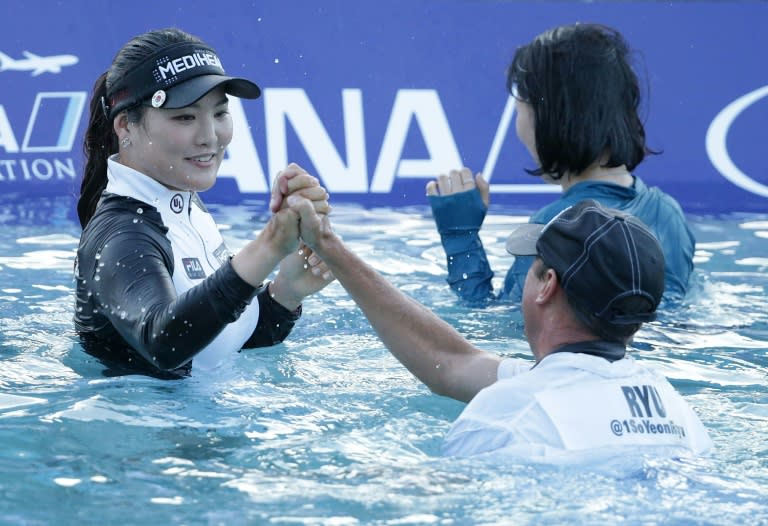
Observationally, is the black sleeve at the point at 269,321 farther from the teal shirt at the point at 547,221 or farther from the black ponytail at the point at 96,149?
the teal shirt at the point at 547,221

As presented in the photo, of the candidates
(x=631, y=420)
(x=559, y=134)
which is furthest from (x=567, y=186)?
(x=631, y=420)

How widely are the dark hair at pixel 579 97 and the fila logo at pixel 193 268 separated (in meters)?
1.49

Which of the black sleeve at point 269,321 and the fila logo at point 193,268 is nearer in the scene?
the fila logo at point 193,268

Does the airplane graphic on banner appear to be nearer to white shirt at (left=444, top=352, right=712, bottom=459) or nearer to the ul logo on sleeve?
the ul logo on sleeve

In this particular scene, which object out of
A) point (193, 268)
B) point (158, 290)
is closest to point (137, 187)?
point (193, 268)

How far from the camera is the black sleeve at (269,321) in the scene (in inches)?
174

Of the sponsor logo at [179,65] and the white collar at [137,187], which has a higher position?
the sponsor logo at [179,65]

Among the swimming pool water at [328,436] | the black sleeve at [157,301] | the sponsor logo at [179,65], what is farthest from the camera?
the sponsor logo at [179,65]

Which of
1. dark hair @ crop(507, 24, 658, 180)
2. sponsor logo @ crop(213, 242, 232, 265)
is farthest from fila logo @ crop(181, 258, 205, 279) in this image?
dark hair @ crop(507, 24, 658, 180)

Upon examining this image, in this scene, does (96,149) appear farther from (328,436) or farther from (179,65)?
(328,436)

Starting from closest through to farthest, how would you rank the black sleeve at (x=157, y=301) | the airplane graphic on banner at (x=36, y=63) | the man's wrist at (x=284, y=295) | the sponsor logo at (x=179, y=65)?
the black sleeve at (x=157, y=301) < the sponsor logo at (x=179, y=65) < the man's wrist at (x=284, y=295) < the airplane graphic on banner at (x=36, y=63)

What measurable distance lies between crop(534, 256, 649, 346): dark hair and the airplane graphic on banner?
5037 millimetres

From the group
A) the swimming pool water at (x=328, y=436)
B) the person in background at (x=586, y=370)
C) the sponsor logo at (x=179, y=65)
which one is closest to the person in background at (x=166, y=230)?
the sponsor logo at (x=179, y=65)

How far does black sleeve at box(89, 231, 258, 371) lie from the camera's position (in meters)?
3.44
